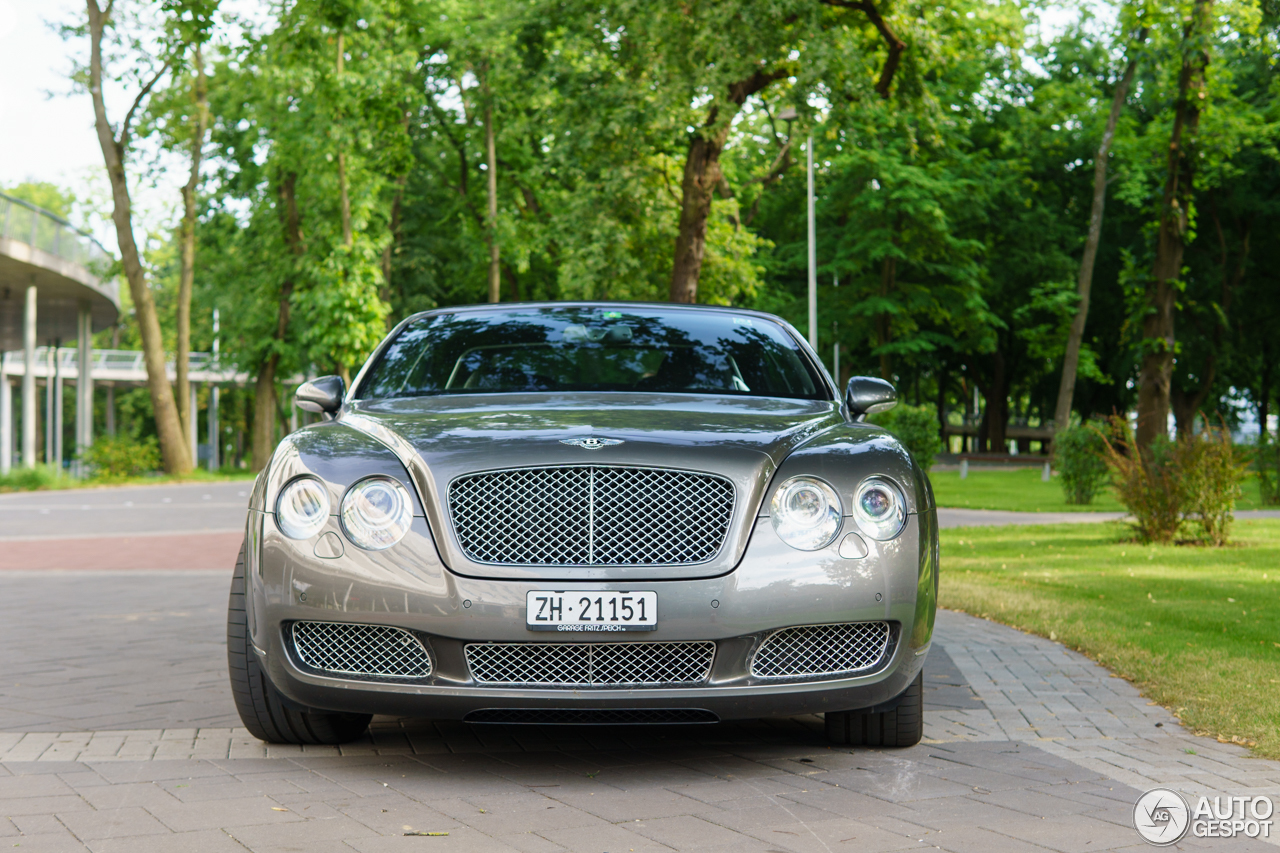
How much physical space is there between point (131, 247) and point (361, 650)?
94.3 ft

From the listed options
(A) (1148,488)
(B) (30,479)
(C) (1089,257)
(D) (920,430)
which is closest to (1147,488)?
(A) (1148,488)

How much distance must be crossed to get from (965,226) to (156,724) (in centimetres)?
3296

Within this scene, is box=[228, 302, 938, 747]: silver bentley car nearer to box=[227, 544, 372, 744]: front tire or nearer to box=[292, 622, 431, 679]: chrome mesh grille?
box=[292, 622, 431, 679]: chrome mesh grille

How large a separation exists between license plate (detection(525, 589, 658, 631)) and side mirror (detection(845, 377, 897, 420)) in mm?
1558

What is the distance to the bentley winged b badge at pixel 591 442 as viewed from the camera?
4.00m

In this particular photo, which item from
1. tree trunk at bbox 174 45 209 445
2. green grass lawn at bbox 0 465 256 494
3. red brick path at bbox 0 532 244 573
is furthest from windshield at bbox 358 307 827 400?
tree trunk at bbox 174 45 209 445

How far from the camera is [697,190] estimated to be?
656 inches

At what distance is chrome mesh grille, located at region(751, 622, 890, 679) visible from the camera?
3.99 meters

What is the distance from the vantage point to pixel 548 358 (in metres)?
Result: 5.39

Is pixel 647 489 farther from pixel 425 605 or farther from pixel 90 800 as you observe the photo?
pixel 90 800

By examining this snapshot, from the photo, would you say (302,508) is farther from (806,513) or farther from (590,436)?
(806,513)

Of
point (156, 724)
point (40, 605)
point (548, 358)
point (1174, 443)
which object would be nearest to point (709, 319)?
point (548, 358)

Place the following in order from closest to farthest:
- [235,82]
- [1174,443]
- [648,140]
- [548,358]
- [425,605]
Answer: [425,605], [548,358], [1174,443], [648,140], [235,82]

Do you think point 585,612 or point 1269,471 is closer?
point 585,612
